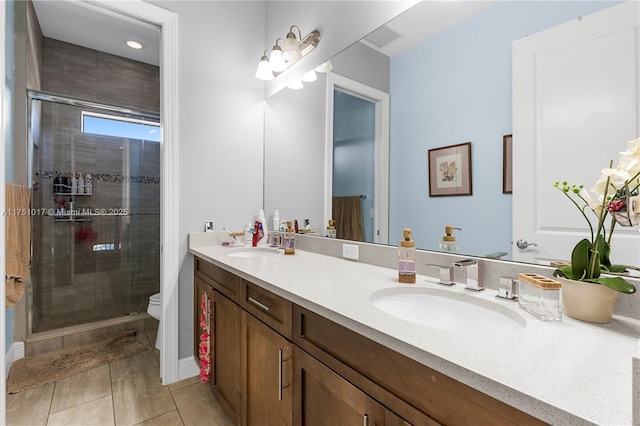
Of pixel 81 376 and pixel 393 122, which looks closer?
pixel 393 122

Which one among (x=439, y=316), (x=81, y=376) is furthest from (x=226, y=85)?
(x=81, y=376)

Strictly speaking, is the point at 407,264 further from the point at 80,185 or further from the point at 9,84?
the point at 80,185

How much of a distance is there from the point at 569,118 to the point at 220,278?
1550mm

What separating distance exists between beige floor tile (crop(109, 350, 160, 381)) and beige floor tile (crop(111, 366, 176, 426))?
55 millimetres

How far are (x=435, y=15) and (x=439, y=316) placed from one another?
3.82 feet

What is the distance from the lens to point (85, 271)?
269 cm

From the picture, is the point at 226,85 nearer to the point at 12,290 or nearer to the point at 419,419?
the point at 12,290

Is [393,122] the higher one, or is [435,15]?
[435,15]

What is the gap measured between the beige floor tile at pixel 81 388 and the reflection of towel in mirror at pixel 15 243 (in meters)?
0.61

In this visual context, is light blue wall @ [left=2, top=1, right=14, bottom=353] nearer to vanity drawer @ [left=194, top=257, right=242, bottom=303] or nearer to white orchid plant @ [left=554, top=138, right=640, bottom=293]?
vanity drawer @ [left=194, top=257, right=242, bottom=303]

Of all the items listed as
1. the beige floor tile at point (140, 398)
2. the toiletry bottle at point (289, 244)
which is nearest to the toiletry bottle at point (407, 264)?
the toiletry bottle at point (289, 244)

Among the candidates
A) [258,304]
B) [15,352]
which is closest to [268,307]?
[258,304]

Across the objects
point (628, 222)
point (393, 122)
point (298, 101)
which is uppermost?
point (298, 101)

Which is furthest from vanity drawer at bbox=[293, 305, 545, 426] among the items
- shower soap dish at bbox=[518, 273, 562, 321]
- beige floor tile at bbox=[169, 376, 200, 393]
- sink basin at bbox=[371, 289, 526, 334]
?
beige floor tile at bbox=[169, 376, 200, 393]
